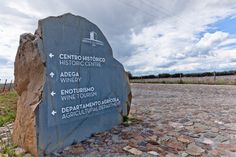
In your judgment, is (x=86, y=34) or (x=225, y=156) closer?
(x=225, y=156)

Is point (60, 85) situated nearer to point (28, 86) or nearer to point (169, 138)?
point (28, 86)

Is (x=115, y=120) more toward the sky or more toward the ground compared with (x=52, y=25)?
more toward the ground

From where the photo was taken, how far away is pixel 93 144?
4.19m

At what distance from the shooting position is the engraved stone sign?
3.75 meters

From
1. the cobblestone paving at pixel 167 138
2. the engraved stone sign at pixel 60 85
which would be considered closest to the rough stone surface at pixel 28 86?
the engraved stone sign at pixel 60 85

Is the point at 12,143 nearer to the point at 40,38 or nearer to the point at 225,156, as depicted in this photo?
the point at 40,38

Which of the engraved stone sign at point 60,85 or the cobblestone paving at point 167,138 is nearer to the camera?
the engraved stone sign at point 60,85

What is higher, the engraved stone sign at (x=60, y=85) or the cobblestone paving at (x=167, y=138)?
the engraved stone sign at (x=60, y=85)

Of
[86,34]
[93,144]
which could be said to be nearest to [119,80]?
[86,34]

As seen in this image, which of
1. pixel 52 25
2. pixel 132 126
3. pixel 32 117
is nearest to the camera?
pixel 32 117

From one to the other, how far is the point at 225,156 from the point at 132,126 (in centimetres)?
197

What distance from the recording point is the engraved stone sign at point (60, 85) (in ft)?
12.3

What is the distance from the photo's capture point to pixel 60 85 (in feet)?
13.0

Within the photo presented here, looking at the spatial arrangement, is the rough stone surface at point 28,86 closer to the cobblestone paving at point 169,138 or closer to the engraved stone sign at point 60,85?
the engraved stone sign at point 60,85
